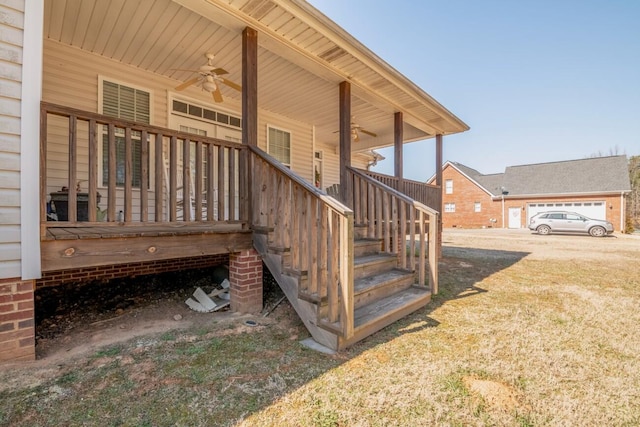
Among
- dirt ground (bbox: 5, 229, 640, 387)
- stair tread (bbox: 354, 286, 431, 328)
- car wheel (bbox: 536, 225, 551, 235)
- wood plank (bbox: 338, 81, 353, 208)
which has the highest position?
wood plank (bbox: 338, 81, 353, 208)

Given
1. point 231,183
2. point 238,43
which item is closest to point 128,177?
point 231,183

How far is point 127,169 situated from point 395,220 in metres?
3.24

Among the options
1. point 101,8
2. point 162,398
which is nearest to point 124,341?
point 162,398

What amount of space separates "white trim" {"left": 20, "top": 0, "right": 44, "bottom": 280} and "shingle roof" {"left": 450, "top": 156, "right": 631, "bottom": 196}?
27089 millimetres

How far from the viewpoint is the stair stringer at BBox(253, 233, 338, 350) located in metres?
2.73

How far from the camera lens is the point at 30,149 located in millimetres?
2352

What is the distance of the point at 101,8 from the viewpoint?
354 cm

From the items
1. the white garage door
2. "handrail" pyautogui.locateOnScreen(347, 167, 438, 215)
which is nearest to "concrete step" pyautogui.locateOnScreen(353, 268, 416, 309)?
"handrail" pyautogui.locateOnScreen(347, 167, 438, 215)

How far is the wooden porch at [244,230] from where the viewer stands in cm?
251

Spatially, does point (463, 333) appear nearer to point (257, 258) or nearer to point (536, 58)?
point (257, 258)

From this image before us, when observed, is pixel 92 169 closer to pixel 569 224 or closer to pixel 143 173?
pixel 143 173

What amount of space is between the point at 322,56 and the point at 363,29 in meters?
8.24

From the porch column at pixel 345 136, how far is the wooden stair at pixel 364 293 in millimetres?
935

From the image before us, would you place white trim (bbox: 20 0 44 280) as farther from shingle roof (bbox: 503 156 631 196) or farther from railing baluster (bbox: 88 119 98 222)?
shingle roof (bbox: 503 156 631 196)
